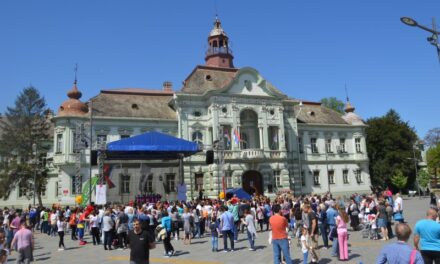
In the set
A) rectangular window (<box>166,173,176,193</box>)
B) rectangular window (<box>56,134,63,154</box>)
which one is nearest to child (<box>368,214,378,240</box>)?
rectangular window (<box>166,173,176,193</box>)

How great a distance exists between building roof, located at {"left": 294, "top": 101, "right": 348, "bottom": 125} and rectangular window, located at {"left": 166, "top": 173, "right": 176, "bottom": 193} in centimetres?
1746

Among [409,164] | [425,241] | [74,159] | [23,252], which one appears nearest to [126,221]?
[23,252]

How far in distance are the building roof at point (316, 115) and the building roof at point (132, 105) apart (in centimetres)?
1661

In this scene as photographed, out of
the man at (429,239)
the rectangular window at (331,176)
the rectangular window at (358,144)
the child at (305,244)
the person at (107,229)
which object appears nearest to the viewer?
the man at (429,239)

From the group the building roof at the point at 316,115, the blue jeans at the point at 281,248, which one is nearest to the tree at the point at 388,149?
the building roof at the point at 316,115

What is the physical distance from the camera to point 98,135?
35531 millimetres

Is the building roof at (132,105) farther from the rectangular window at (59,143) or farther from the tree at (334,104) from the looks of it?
the tree at (334,104)

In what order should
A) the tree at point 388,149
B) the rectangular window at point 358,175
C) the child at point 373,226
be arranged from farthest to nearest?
1. the tree at point 388,149
2. the rectangular window at point 358,175
3. the child at point 373,226

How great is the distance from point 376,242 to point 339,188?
31.9 meters

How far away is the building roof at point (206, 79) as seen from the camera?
127 ft

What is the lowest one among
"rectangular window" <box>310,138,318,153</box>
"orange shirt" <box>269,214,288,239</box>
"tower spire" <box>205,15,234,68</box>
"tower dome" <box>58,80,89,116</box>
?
"orange shirt" <box>269,214,288,239</box>

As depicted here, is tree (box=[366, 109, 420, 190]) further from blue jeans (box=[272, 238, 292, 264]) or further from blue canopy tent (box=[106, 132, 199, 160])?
blue jeans (box=[272, 238, 292, 264])

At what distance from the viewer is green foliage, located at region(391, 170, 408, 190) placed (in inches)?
1850

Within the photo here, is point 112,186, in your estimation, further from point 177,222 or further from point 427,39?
point 427,39
